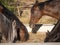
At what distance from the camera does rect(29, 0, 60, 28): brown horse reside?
78.5 inches

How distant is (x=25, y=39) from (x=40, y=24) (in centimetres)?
33

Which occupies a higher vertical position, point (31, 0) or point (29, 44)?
point (31, 0)

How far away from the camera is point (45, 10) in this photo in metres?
2.01

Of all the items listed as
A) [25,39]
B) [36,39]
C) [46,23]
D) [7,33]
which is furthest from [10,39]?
[46,23]

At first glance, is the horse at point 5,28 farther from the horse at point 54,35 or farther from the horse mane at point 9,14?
the horse at point 54,35

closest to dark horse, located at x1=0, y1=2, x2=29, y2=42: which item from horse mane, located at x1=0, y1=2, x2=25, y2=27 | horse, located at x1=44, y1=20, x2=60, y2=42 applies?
horse mane, located at x1=0, y1=2, x2=25, y2=27

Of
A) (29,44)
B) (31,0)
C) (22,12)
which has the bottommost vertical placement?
(29,44)

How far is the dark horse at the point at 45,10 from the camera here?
1994mm

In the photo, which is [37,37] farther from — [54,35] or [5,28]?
[5,28]

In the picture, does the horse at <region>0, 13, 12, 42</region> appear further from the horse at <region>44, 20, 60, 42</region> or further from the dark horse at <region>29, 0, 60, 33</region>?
the horse at <region>44, 20, 60, 42</region>

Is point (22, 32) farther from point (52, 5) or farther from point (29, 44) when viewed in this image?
point (52, 5)

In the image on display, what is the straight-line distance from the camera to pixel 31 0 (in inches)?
78.0

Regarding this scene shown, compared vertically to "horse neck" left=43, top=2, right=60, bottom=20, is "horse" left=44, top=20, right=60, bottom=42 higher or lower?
lower

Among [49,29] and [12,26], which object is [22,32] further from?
[49,29]
